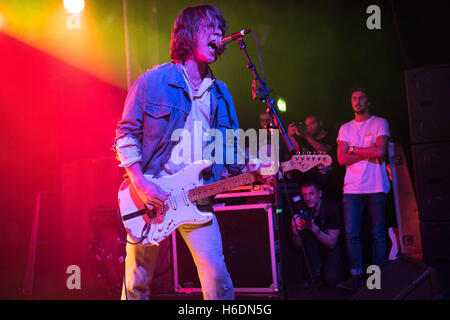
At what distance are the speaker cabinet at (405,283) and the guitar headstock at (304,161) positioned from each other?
0.99m

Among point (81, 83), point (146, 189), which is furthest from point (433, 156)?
point (81, 83)

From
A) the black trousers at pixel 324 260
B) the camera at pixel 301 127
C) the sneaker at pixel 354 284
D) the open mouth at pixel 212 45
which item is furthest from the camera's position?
the camera at pixel 301 127

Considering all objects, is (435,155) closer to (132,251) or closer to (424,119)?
(424,119)

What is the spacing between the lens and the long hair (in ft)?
8.48

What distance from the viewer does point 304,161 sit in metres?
2.68

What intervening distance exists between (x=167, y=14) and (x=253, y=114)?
2296 millimetres

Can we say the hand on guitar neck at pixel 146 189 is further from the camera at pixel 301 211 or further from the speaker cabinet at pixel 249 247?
the camera at pixel 301 211

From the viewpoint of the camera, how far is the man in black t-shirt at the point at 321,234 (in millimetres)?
4891

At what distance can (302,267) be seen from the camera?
5047 mm

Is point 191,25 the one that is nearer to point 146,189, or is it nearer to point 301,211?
point 146,189

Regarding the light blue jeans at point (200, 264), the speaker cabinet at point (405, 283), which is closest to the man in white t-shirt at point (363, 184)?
the speaker cabinet at point (405, 283)

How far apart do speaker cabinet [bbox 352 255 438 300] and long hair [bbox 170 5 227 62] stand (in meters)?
2.04

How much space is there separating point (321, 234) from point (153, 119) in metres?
3.24
